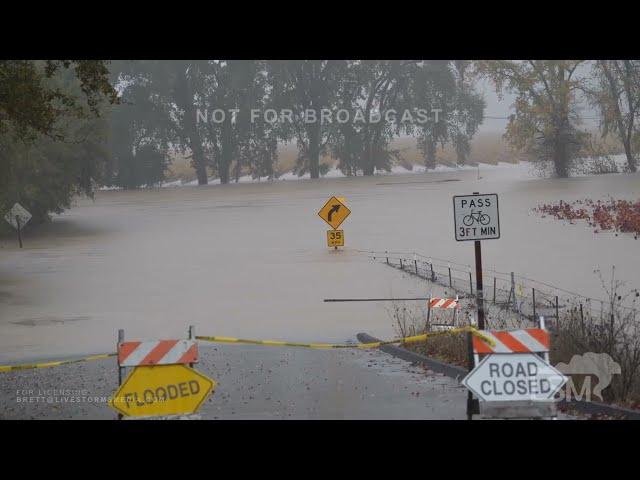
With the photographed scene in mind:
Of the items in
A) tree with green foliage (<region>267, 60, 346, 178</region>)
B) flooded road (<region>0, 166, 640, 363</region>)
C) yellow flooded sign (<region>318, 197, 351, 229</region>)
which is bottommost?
flooded road (<region>0, 166, 640, 363</region>)

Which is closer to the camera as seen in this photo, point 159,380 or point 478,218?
point 159,380

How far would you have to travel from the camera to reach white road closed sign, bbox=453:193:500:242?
46.0 feet

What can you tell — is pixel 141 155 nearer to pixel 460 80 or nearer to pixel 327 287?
pixel 460 80

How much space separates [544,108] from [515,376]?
54.2 metres

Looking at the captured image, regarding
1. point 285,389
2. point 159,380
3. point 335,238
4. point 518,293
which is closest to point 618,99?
point 335,238

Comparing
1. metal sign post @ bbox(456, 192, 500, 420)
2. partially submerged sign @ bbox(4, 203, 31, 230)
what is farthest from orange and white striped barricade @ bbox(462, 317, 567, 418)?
partially submerged sign @ bbox(4, 203, 31, 230)

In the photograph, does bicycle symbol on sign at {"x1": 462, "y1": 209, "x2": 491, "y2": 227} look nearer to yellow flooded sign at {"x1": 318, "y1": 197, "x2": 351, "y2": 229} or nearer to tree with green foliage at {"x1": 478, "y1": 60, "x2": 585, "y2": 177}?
yellow flooded sign at {"x1": 318, "y1": 197, "x2": 351, "y2": 229}

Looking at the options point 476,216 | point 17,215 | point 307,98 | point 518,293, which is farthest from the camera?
point 307,98

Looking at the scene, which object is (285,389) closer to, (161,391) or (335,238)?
(161,391)

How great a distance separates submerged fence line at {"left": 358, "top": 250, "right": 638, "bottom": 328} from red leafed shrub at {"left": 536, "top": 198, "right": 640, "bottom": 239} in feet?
26.0

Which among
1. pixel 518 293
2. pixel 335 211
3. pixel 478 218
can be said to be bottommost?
pixel 518 293

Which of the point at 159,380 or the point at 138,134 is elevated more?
the point at 138,134

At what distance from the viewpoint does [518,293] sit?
30.3 m

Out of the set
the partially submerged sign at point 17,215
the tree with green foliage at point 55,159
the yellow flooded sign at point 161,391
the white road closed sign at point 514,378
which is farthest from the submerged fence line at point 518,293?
the partially submerged sign at point 17,215
